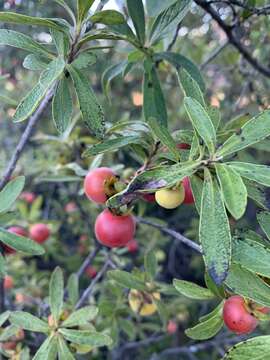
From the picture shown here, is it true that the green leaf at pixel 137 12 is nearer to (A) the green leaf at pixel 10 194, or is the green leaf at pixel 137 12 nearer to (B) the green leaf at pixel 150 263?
(A) the green leaf at pixel 10 194

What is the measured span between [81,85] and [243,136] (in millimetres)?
298

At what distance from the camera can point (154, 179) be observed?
0.72 m

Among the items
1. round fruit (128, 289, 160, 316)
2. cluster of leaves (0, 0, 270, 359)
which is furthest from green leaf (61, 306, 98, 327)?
round fruit (128, 289, 160, 316)

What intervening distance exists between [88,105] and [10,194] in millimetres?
294

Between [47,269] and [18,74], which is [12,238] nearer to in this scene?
[47,269]

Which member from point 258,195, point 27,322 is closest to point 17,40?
point 258,195

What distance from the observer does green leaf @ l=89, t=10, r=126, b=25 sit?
0.81 metres

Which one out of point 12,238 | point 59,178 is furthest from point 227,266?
point 59,178

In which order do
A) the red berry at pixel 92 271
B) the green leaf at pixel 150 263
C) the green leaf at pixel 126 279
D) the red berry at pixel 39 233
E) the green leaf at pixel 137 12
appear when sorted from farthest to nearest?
1. the red berry at pixel 92 271
2. the red berry at pixel 39 233
3. the green leaf at pixel 150 263
4. the green leaf at pixel 126 279
5. the green leaf at pixel 137 12

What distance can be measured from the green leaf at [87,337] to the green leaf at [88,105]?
402mm

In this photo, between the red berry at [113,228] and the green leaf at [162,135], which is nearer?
the green leaf at [162,135]

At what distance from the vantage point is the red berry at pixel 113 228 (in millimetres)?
982

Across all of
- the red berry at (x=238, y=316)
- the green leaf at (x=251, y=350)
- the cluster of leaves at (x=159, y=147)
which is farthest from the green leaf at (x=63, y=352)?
the green leaf at (x=251, y=350)

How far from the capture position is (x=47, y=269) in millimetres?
2516
